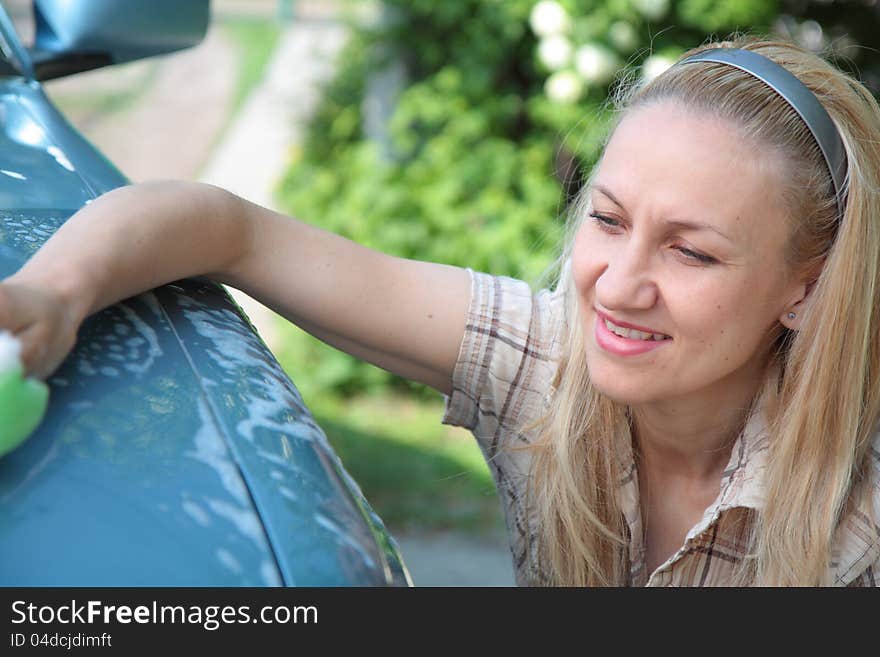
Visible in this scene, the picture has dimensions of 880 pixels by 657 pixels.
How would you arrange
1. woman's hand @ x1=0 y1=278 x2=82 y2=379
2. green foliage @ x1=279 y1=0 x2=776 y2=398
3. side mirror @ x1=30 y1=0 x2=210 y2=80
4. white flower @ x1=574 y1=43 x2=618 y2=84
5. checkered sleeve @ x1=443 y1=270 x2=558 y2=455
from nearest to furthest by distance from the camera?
woman's hand @ x1=0 y1=278 x2=82 y2=379 < checkered sleeve @ x1=443 y1=270 x2=558 y2=455 < side mirror @ x1=30 y1=0 x2=210 y2=80 < white flower @ x1=574 y1=43 x2=618 y2=84 < green foliage @ x1=279 y1=0 x2=776 y2=398

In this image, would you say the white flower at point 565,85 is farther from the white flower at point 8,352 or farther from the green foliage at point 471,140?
the white flower at point 8,352

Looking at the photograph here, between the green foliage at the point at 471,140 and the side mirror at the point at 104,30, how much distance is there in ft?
8.01

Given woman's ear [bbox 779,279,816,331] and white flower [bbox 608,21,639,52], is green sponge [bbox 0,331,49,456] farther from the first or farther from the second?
white flower [bbox 608,21,639,52]

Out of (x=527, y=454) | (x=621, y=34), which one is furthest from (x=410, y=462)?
(x=527, y=454)

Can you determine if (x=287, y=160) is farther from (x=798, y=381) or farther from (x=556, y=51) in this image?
(x=798, y=381)

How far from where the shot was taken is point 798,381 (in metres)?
1.76

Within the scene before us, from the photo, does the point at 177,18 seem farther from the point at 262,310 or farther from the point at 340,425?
the point at 262,310

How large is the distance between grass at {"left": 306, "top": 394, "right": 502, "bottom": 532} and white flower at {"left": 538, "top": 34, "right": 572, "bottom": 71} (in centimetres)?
151

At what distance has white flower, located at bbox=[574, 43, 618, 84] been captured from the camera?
440 centimetres

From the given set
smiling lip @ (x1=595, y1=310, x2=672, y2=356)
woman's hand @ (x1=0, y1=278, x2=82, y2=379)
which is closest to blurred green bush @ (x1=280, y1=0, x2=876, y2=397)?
smiling lip @ (x1=595, y1=310, x2=672, y2=356)

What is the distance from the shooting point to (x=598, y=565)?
6.08 ft

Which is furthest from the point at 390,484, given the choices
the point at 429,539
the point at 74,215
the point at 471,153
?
the point at 74,215

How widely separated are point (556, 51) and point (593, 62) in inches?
6.0

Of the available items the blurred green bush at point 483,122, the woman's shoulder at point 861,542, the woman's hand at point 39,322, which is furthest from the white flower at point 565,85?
the woman's hand at point 39,322
